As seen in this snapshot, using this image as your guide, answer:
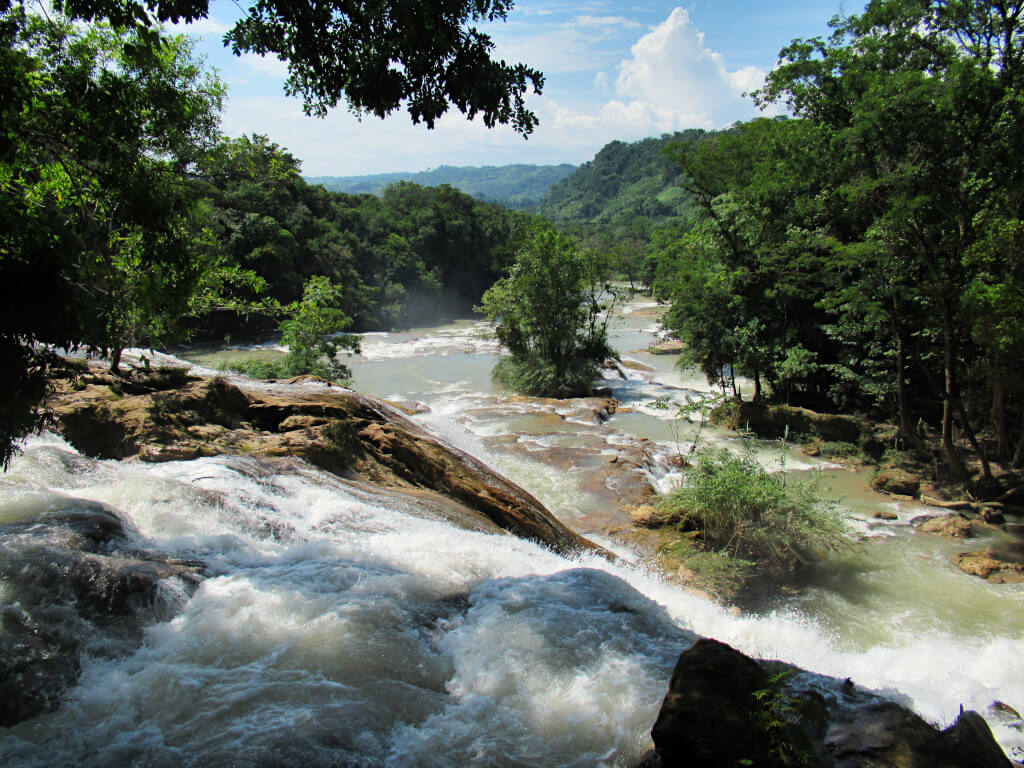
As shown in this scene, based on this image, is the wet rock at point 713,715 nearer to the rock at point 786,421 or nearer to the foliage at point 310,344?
the rock at point 786,421

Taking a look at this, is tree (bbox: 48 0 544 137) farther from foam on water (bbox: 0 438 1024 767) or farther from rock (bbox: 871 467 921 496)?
rock (bbox: 871 467 921 496)

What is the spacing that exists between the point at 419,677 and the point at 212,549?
216 centimetres

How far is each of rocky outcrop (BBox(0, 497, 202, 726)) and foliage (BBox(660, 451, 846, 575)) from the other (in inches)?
270

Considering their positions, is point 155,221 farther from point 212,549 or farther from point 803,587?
point 803,587

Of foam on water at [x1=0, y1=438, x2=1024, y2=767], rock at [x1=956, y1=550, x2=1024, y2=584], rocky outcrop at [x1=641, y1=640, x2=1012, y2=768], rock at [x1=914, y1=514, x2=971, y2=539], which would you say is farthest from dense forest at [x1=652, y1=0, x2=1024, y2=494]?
rocky outcrop at [x1=641, y1=640, x2=1012, y2=768]

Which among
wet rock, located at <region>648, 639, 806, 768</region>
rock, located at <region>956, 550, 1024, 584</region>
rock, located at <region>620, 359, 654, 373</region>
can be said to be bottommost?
rock, located at <region>956, 550, 1024, 584</region>

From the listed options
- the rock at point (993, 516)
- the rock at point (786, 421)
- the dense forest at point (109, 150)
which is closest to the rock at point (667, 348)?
the rock at point (786, 421)

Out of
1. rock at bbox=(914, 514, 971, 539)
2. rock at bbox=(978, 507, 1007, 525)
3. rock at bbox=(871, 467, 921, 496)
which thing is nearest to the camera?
rock at bbox=(914, 514, 971, 539)

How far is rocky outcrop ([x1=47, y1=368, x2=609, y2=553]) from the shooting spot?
6.38 meters

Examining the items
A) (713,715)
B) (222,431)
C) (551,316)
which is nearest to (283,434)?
(222,431)

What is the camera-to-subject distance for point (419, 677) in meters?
3.78

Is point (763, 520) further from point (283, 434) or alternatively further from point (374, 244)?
point (374, 244)

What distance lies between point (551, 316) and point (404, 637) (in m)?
17.2

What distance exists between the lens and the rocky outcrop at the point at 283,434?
6379 mm
